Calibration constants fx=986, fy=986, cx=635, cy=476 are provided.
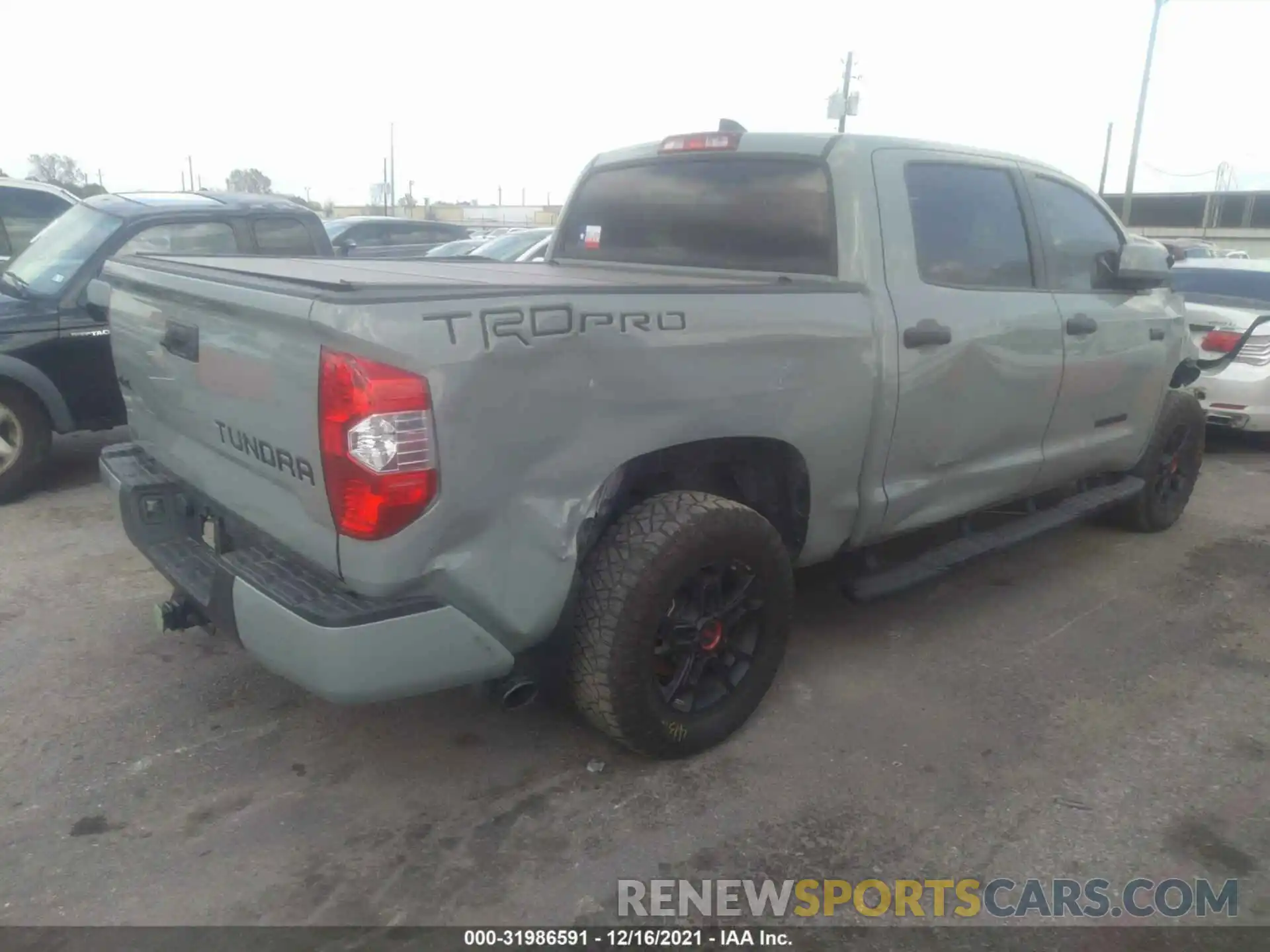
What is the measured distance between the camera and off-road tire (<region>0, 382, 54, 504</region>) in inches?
211

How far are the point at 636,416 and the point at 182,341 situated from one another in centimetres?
136

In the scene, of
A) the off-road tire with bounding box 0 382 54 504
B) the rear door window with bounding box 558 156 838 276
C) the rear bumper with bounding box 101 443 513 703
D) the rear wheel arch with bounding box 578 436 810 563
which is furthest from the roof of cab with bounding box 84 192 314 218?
the rear wheel arch with bounding box 578 436 810 563

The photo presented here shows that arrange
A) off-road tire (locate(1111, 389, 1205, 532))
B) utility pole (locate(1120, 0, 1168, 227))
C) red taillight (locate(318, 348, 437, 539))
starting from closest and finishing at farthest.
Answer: red taillight (locate(318, 348, 437, 539))
off-road tire (locate(1111, 389, 1205, 532))
utility pole (locate(1120, 0, 1168, 227))

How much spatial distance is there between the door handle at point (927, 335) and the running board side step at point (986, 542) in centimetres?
86

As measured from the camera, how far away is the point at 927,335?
3.42 metres

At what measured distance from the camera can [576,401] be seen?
8.38ft

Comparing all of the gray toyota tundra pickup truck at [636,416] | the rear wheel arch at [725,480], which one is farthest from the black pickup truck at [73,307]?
the rear wheel arch at [725,480]

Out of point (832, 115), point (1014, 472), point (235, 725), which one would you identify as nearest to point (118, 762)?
point (235, 725)

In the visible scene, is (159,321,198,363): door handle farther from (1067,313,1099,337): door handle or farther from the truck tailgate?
(1067,313,1099,337): door handle

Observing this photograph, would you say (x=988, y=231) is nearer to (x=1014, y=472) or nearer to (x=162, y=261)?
(x=1014, y=472)

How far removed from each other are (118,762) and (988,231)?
3617 millimetres

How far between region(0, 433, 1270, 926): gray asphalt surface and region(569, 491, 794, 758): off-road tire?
0.76 feet

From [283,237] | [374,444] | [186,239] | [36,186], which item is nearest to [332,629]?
[374,444]

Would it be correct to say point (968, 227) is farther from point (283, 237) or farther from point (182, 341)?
point (283, 237)
